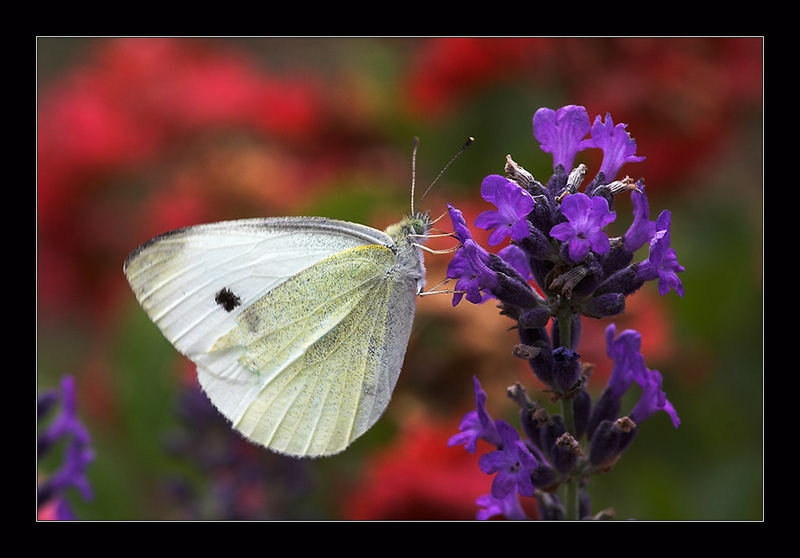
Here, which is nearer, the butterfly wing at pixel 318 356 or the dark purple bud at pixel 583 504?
the dark purple bud at pixel 583 504

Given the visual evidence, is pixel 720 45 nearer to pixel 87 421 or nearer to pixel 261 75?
pixel 261 75

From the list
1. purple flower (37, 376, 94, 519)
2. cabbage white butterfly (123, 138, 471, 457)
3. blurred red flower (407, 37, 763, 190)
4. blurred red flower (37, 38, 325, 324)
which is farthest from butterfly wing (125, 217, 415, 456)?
blurred red flower (407, 37, 763, 190)

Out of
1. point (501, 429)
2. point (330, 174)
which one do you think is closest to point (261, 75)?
point (330, 174)

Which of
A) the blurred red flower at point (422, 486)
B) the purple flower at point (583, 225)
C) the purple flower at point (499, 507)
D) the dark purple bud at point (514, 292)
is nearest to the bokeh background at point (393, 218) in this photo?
the blurred red flower at point (422, 486)

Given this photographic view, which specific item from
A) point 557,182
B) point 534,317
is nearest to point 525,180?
point 557,182

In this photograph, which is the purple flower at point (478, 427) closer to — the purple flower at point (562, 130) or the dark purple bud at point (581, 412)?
the dark purple bud at point (581, 412)

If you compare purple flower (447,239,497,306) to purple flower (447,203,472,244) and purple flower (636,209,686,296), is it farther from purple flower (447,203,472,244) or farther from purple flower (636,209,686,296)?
purple flower (636,209,686,296)

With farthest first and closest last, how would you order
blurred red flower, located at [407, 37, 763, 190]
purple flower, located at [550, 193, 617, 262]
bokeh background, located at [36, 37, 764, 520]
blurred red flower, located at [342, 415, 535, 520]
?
blurred red flower, located at [407, 37, 763, 190], bokeh background, located at [36, 37, 764, 520], blurred red flower, located at [342, 415, 535, 520], purple flower, located at [550, 193, 617, 262]
